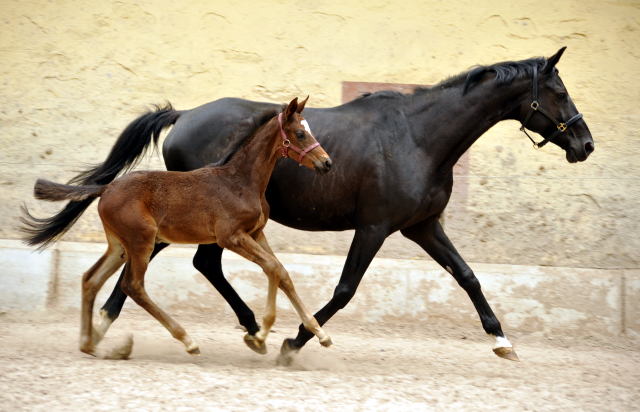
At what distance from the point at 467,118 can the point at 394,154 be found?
1.73 ft

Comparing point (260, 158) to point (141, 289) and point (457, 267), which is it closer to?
point (141, 289)

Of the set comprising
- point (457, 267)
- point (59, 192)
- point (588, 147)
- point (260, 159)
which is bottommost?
point (457, 267)

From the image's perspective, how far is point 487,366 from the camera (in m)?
4.04

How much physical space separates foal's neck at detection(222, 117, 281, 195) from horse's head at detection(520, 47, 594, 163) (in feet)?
5.27

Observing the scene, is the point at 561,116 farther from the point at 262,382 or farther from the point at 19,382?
the point at 19,382

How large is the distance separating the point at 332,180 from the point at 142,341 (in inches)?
69.7

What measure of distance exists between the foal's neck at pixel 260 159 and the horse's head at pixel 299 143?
3.2 inches

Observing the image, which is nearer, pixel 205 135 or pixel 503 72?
pixel 503 72

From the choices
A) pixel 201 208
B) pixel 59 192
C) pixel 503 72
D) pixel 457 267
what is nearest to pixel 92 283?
pixel 59 192

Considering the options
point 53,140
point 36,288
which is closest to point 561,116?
point 36,288

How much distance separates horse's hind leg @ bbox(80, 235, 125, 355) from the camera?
3539mm

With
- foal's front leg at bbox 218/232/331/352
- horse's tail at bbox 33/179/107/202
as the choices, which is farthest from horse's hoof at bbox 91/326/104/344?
foal's front leg at bbox 218/232/331/352

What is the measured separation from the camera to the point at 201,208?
344 cm

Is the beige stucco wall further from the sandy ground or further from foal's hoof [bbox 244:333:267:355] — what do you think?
foal's hoof [bbox 244:333:267:355]
